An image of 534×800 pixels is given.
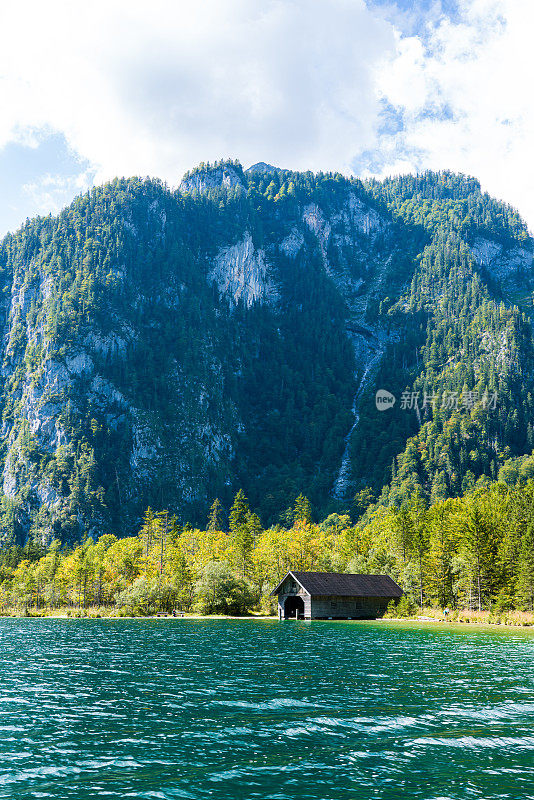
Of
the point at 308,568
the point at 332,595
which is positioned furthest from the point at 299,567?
the point at 332,595

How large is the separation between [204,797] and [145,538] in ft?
477

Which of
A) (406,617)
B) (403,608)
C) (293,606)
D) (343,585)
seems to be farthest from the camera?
(293,606)

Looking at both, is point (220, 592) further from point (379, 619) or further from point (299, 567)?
point (299, 567)

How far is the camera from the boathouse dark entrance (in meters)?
99.7

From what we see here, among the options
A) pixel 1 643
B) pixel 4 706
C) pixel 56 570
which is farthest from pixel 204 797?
pixel 56 570

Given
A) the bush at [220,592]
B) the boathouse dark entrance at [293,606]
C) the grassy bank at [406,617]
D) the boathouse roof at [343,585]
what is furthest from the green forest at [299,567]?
the boathouse dark entrance at [293,606]

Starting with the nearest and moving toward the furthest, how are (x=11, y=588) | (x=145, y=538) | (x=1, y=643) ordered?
1. (x=1, y=643)
2. (x=11, y=588)
3. (x=145, y=538)

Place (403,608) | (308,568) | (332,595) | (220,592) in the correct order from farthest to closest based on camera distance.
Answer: (308,568) < (220,592) < (332,595) < (403,608)

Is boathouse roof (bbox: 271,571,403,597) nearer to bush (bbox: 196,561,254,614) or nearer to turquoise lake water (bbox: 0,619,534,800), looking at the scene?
bush (bbox: 196,561,254,614)

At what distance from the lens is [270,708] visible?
83.0 feet

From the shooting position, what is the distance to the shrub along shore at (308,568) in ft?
291

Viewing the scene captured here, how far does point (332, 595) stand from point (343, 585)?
2735 mm

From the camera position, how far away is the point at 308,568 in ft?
423

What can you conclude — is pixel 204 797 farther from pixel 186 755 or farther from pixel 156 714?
pixel 156 714
